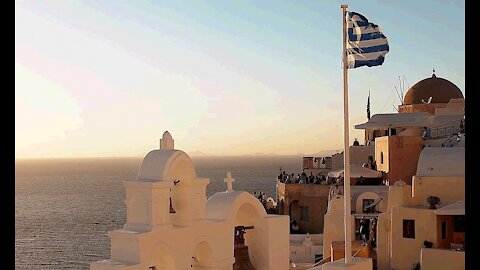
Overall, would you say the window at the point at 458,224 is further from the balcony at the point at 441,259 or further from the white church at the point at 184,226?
the white church at the point at 184,226

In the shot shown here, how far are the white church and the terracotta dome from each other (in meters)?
28.5

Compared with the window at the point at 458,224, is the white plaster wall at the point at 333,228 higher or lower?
lower

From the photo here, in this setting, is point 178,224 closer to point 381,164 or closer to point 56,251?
point 381,164

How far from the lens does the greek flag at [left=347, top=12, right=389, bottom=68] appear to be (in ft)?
31.2

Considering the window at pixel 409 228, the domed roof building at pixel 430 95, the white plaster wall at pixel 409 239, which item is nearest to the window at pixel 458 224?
the white plaster wall at pixel 409 239

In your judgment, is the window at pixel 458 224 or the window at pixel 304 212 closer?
the window at pixel 458 224

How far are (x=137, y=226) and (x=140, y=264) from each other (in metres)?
0.58

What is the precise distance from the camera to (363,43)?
952 cm

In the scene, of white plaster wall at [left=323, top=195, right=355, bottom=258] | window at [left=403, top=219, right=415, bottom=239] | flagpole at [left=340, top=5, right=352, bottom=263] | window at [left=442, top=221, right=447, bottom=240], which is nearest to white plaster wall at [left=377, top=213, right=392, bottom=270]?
window at [left=403, top=219, right=415, bottom=239]

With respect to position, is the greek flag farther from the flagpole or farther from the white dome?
the white dome

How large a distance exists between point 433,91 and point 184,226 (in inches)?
1210

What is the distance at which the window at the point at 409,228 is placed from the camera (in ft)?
62.3
